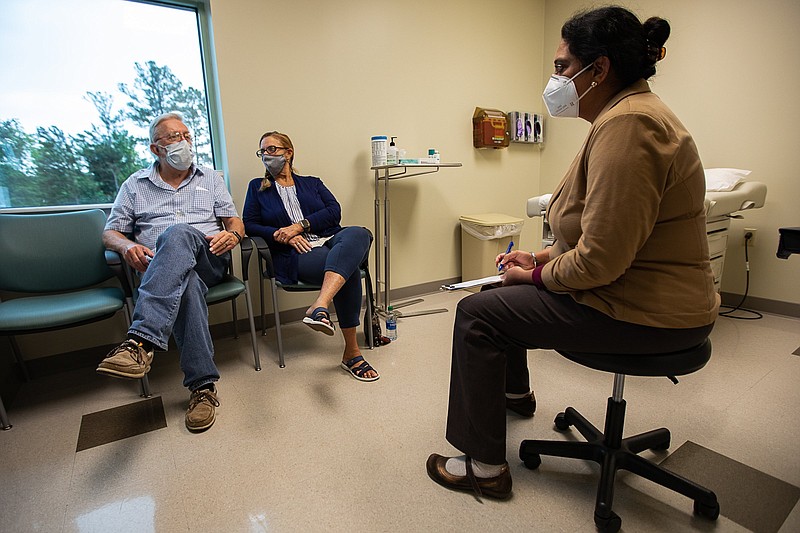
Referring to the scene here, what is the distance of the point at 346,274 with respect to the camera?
1.97 meters

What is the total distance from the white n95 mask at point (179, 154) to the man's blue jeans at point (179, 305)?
1.40 ft

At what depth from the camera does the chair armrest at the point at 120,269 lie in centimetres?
179

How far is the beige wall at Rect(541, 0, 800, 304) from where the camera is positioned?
2514 mm

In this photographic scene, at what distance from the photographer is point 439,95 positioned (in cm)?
321

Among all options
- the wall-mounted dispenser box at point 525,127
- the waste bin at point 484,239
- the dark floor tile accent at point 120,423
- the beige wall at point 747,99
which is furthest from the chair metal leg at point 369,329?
the beige wall at point 747,99

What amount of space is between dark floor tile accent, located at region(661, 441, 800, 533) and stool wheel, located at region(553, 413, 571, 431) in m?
0.30

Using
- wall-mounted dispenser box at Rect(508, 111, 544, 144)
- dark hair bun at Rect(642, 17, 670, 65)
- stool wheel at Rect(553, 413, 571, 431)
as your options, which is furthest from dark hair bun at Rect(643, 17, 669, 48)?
wall-mounted dispenser box at Rect(508, 111, 544, 144)

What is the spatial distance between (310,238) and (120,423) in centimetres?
119

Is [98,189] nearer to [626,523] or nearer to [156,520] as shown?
[156,520]

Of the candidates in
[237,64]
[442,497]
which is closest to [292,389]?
[442,497]

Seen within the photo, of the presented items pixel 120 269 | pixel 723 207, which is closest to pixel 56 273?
pixel 120 269

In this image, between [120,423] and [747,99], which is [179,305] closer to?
[120,423]

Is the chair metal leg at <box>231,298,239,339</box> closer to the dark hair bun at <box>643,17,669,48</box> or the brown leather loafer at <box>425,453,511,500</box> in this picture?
the brown leather loafer at <box>425,453,511,500</box>

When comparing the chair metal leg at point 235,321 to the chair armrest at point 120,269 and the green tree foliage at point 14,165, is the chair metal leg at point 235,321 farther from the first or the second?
the green tree foliage at point 14,165
